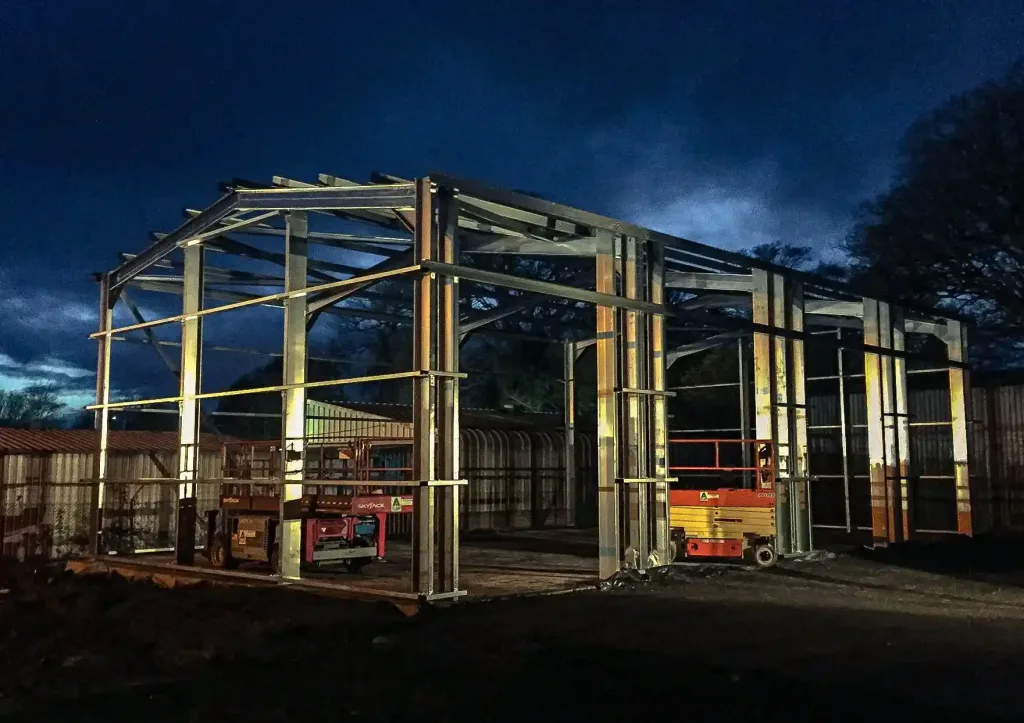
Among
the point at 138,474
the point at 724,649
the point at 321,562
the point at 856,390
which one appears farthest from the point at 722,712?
the point at 856,390

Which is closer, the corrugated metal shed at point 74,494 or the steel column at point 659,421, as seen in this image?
the steel column at point 659,421

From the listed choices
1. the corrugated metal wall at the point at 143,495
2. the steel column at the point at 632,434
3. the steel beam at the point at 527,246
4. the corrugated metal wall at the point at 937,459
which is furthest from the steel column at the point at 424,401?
the corrugated metal wall at the point at 937,459

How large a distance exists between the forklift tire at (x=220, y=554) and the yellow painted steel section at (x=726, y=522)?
6.84m

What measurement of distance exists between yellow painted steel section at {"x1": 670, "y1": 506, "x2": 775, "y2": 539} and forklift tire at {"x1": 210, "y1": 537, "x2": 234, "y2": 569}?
6.84 meters

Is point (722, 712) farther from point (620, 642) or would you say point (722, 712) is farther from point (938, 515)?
point (938, 515)

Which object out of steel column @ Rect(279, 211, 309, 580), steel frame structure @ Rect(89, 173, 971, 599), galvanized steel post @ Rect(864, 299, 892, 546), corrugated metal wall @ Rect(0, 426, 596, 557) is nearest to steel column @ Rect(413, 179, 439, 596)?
steel frame structure @ Rect(89, 173, 971, 599)

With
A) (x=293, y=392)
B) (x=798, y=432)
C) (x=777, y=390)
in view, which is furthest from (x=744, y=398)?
(x=293, y=392)

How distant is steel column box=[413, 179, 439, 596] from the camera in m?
11.0

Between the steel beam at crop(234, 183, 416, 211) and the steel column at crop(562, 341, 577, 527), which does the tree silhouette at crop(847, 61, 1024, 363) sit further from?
the steel beam at crop(234, 183, 416, 211)

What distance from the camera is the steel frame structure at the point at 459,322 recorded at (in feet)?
37.4

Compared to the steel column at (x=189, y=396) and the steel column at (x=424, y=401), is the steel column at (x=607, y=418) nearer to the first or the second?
the steel column at (x=424, y=401)

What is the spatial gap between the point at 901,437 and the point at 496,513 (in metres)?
10.8

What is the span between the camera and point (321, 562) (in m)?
14.4

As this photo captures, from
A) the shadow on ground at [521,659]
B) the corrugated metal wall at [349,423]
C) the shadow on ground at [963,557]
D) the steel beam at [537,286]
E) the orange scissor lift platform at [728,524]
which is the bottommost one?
the shadow on ground at [521,659]
